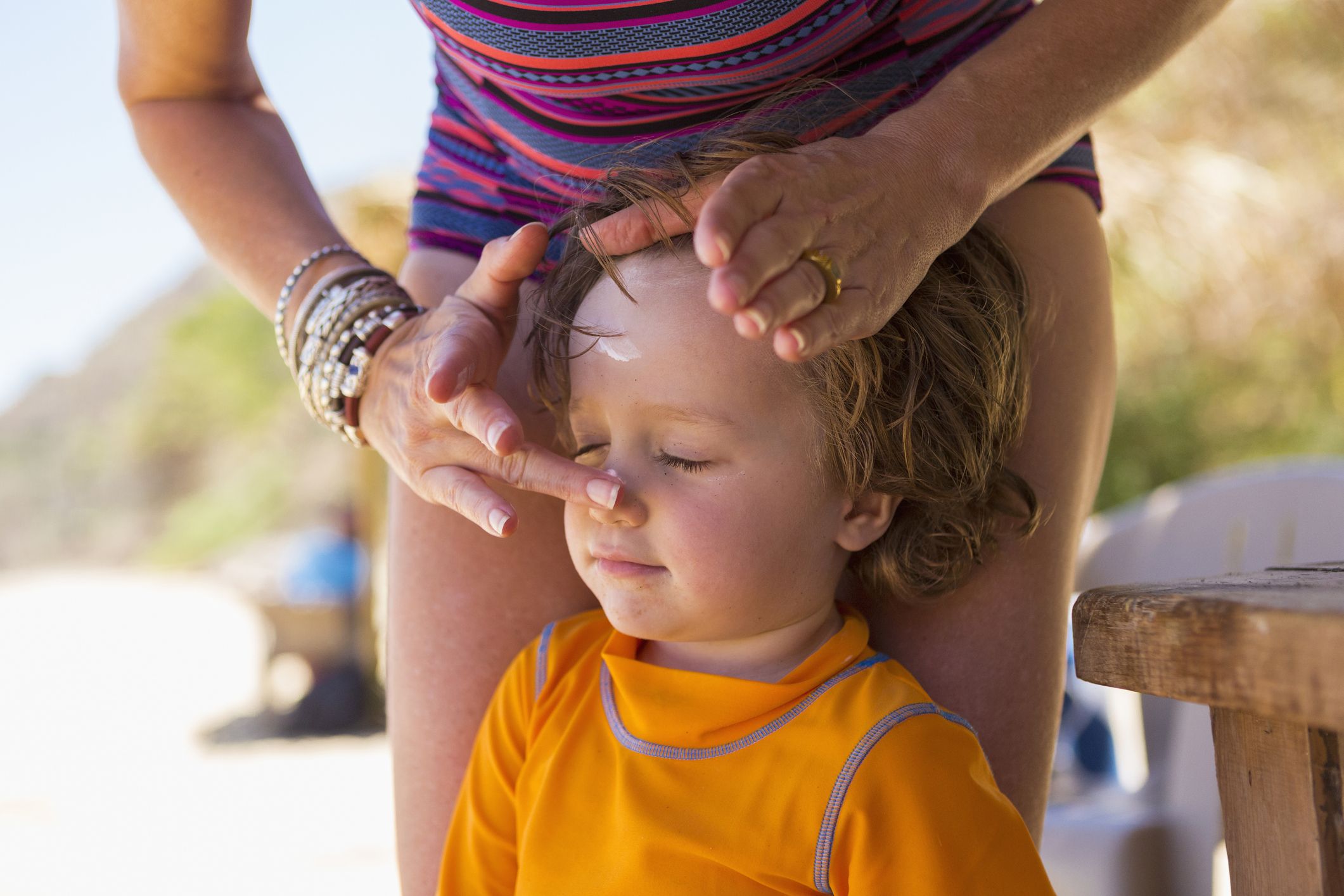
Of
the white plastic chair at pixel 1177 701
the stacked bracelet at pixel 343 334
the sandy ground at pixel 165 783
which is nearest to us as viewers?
the stacked bracelet at pixel 343 334

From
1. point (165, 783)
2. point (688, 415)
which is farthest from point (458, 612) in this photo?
point (165, 783)

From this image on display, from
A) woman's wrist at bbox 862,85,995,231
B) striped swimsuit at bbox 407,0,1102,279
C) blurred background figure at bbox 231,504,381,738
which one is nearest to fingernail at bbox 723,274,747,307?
woman's wrist at bbox 862,85,995,231

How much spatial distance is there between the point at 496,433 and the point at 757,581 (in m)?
0.29

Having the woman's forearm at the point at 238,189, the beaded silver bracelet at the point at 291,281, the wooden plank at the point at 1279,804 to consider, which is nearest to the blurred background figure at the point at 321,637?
Result: the woman's forearm at the point at 238,189

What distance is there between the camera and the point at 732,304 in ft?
2.54

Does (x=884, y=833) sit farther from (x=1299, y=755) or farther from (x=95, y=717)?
(x=95, y=717)

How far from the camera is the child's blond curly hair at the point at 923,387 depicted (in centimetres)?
115

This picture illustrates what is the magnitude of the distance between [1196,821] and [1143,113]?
273 inches

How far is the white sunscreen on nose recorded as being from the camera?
1120 millimetres

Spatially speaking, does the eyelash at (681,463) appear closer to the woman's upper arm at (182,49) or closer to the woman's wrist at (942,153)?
the woman's wrist at (942,153)

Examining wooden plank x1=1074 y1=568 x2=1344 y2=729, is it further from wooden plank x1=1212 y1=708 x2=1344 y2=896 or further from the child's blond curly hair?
the child's blond curly hair

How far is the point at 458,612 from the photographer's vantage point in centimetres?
140

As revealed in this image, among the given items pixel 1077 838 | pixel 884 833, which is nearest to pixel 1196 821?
pixel 1077 838

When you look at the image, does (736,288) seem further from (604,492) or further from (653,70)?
(653,70)
